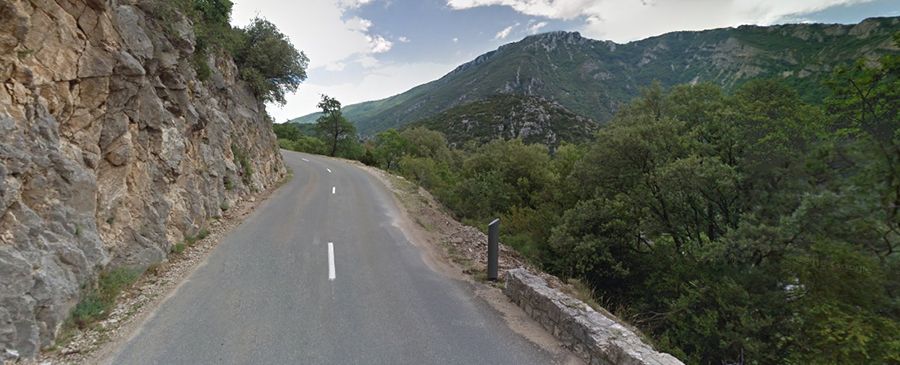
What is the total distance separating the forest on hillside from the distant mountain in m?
74.5

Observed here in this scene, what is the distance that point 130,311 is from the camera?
5.73 m

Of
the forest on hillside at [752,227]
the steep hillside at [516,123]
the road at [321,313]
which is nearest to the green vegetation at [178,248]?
the road at [321,313]

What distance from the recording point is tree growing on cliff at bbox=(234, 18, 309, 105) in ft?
63.6

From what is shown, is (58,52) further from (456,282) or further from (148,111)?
(456,282)

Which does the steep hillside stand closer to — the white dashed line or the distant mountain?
the distant mountain

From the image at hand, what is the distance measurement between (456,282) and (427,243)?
3.10m

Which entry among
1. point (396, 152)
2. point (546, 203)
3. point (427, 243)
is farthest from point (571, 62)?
point (427, 243)

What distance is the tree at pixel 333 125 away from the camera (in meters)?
44.8

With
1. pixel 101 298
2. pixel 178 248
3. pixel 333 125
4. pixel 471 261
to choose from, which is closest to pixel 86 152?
pixel 101 298

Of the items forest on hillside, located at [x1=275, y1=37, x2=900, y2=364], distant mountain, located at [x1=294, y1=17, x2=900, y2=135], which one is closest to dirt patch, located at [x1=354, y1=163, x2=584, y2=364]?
forest on hillside, located at [x1=275, y1=37, x2=900, y2=364]

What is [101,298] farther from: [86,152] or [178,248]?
[178,248]

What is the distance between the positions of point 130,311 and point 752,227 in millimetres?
13550

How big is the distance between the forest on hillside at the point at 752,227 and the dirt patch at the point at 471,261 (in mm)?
2569

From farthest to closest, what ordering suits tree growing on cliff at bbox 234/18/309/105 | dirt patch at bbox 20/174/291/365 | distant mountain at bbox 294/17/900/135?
distant mountain at bbox 294/17/900/135, tree growing on cliff at bbox 234/18/309/105, dirt patch at bbox 20/174/291/365
